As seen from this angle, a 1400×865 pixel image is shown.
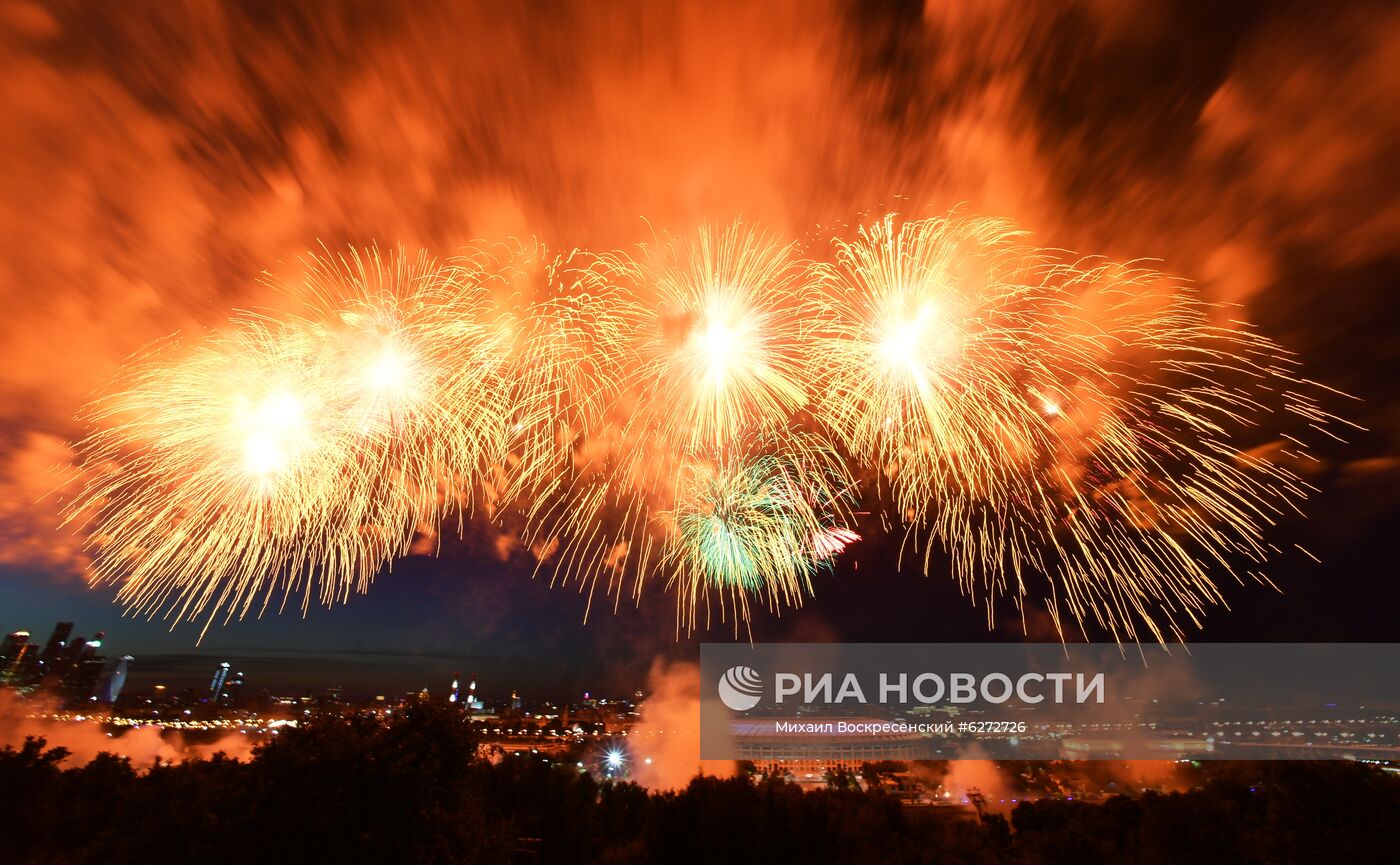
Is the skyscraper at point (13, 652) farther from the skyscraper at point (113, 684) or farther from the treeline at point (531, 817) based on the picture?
the treeline at point (531, 817)

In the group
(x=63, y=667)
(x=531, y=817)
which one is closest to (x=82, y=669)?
(x=63, y=667)

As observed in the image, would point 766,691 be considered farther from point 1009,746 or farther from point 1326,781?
point 1009,746

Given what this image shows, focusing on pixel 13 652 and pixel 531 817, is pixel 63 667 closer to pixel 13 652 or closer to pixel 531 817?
pixel 13 652

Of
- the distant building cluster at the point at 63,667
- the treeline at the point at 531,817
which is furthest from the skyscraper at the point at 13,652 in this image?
the treeline at the point at 531,817

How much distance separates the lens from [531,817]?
24.4 m

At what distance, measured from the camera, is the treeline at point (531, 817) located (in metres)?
14.4

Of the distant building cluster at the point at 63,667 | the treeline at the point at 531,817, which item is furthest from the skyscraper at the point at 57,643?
the treeline at the point at 531,817

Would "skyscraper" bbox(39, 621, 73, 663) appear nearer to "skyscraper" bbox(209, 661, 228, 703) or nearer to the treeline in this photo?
"skyscraper" bbox(209, 661, 228, 703)

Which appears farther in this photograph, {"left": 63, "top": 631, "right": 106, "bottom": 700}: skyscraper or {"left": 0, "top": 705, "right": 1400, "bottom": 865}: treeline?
{"left": 63, "top": 631, "right": 106, "bottom": 700}: skyscraper

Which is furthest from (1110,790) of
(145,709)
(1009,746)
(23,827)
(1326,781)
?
(145,709)

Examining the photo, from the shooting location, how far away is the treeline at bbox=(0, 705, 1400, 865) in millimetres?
14414

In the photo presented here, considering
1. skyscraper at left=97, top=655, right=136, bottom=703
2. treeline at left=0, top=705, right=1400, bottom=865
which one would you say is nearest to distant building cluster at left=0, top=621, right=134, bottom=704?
skyscraper at left=97, top=655, right=136, bottom=703

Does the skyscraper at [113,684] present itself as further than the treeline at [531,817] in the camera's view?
Yes

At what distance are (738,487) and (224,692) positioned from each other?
154 metres
